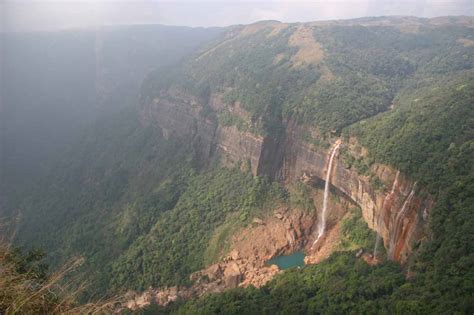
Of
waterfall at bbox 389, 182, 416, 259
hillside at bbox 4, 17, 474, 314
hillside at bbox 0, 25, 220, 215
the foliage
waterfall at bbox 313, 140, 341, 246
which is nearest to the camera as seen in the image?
hillside at bbox 4, 17, 474, 314

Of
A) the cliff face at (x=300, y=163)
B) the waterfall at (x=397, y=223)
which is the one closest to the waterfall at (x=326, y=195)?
the cliff face at (x=300, y=163)

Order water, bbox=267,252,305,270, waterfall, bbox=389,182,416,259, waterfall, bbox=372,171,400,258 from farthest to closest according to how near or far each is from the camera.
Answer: water, bbox=267,252,305,270 → waterfall, bbox=372,171,400,258 → waterfall, bbox=389,182,416,259

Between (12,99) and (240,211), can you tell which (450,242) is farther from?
(12,99)

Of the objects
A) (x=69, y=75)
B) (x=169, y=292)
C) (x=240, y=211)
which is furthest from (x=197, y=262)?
(x=69, y=75)

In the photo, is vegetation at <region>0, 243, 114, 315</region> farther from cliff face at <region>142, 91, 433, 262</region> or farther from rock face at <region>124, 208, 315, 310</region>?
rock face at <region>124, 208, 315, 310</region>

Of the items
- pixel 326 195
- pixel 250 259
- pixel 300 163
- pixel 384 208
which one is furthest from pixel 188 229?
pixel 384 208

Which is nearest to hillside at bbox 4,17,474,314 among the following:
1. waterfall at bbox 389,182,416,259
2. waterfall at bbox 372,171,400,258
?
waterfall at bbox 389,182,416,259
